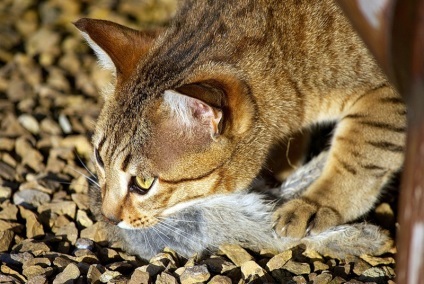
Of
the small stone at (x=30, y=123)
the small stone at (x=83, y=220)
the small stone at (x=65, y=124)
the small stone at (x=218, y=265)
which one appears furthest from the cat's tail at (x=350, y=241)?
the small stone at (x=30, y=123)

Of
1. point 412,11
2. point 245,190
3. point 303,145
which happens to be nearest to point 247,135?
point 245,190

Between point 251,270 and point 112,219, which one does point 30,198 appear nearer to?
point 112,219

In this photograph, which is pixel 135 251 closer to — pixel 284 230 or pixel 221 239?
pixel 221 239

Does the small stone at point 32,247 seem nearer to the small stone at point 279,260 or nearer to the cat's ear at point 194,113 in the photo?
the cat's ear at point 194,113

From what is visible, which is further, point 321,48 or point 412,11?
point 321,48

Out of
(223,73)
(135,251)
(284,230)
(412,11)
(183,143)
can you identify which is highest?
(412,11)

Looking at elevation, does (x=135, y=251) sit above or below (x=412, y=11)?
below
